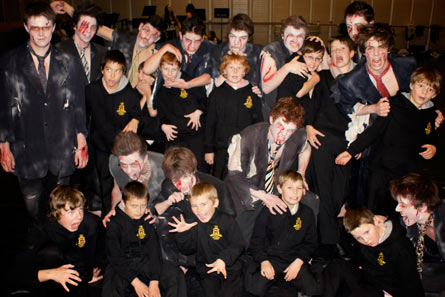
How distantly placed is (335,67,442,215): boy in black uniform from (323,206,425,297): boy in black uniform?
620 mm

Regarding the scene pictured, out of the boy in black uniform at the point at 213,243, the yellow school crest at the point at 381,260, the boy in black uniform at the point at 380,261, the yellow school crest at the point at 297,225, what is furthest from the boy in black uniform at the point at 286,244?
the yellow school crest at the point at 381,260

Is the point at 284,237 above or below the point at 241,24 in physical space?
below

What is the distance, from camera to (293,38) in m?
3.78

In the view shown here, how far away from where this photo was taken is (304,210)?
3248 mm

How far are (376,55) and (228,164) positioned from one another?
1.57m

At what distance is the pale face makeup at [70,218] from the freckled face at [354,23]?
294 centimetres

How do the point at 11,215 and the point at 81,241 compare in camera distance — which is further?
the point at 11,215

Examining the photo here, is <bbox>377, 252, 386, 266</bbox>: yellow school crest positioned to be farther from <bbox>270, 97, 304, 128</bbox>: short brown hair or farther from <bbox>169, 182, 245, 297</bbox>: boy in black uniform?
<bbox>270, 97, 304, 128</bbox>: short brown hair

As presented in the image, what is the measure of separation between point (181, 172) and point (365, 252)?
150 centimetres

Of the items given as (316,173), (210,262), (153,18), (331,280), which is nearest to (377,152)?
(316,173)

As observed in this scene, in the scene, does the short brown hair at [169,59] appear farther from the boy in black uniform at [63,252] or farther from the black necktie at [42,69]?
the boy in black uniform at [63,252]

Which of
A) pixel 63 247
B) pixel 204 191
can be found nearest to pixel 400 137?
pixel 204 191

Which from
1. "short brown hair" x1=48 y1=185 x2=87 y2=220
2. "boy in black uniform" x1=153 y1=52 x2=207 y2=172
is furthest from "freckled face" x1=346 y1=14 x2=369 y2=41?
"short brown hair" x1=48 y1=185 x2=87 y2=220

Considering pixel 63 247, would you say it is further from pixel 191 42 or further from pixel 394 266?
pixel 394 266
